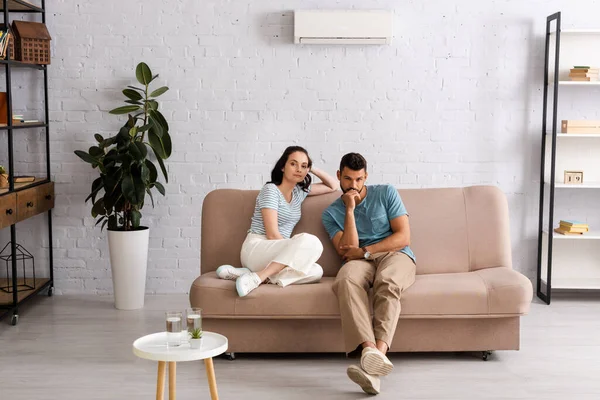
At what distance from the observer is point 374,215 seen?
4.21m

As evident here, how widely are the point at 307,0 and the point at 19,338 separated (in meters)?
2.96

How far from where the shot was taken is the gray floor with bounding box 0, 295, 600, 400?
3.53 meters

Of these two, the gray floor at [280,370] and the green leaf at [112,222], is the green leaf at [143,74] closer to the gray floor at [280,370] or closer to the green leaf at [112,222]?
the green leaf at [112,222]

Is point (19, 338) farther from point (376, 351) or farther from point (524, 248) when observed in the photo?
point (524, 248)

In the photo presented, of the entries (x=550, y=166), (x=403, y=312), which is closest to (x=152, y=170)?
(x=403, y=312)

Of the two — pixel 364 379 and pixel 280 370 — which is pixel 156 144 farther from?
pixel 364 379

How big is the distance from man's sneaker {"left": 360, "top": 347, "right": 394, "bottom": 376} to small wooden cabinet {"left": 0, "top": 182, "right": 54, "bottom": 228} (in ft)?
7.68

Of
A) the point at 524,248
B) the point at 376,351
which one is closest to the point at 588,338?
the point at 524,248

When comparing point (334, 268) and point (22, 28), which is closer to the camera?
point (334, 268)

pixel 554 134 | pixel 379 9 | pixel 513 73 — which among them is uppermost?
pixel 379 9

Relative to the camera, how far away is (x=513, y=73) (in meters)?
5.48

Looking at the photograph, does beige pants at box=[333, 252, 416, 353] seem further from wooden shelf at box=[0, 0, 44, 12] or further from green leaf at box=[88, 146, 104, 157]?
wooden shelf at box=[0, 0, 44, 12]

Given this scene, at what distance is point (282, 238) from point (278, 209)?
6.8 inches

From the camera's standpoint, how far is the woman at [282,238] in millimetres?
3955
